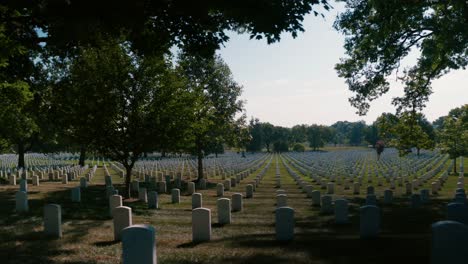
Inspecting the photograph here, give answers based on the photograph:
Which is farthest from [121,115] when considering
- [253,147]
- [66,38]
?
[253,147]

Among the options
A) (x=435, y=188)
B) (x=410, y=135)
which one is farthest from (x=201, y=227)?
(x=410, y=135)

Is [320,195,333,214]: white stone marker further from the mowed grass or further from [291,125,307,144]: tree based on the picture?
[291,125,307,144]: tree

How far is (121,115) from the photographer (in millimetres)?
17797

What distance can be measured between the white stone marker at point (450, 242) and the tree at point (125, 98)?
1292 centimetres

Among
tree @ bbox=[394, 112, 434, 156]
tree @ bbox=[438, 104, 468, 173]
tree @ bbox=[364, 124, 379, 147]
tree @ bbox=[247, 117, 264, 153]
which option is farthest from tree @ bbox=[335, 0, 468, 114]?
tree @ bbox=[364, 124, 379, 147]

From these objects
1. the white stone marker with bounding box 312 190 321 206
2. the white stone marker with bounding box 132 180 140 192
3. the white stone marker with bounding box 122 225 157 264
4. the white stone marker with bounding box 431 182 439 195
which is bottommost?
the white stone marker with bounding box 431 182 439 195

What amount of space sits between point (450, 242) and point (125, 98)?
560 inches

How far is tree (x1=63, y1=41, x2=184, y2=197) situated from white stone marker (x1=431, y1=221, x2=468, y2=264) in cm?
1292

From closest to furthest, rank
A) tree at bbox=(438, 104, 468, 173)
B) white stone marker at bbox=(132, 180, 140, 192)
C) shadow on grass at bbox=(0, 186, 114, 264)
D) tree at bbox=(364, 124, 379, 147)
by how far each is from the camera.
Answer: shadow on grass at bbox=(0, 186, 114, 264), white stone marker at bbox=(132, 180, 140, 192), tree at bbox=(438, 104, 468, 173), tree at bbox=(364, 124, 379, 147)

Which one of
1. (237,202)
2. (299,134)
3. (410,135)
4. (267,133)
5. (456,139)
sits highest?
(267,133)

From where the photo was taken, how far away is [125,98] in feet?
58.3

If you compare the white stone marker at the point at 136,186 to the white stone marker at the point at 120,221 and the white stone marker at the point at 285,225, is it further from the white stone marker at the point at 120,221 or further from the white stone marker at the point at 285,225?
the white stone marker at the point at 285,225

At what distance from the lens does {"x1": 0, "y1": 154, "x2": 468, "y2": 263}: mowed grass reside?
27.7 ft

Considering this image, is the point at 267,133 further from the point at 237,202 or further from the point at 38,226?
the point at 38,226
